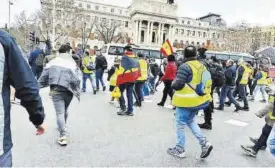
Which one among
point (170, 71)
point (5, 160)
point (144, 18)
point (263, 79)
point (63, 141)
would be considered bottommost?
point (63, 141)

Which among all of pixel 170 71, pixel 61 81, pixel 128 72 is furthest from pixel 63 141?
pixel 170 71

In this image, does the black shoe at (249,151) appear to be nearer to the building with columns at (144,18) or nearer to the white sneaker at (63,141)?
the white sneaker at (63,141)

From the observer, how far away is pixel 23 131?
221 inches

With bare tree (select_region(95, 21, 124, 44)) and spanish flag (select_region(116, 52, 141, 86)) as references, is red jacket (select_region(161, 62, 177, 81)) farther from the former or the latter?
bare tree (select_region(95, 21, 124, 44))

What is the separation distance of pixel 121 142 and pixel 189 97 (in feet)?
5.09

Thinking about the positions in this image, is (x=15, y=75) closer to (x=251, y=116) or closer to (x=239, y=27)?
(x=251, y=116)

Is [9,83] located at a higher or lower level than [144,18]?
lower

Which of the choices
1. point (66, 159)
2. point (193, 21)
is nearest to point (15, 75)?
point (66, 159)

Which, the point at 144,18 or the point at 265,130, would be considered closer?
the point at 265,130

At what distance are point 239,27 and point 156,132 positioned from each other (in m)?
74.7

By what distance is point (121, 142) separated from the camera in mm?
5250

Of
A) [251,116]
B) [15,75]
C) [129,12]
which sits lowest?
[251,116]

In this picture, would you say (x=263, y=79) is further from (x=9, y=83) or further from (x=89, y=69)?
(x=9, y=83)

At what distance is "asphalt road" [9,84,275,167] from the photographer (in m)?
4.34
